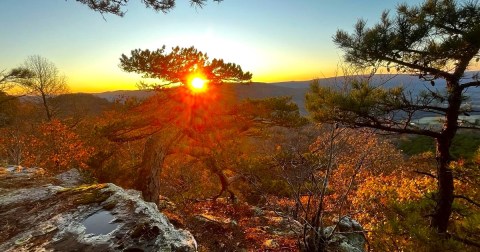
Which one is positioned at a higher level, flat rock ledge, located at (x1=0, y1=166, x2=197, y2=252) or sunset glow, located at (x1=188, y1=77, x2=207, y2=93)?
sunset glow, located at (x1=188, y1=77, x2=207, y2=93)

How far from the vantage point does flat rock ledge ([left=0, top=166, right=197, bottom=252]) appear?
2613mm

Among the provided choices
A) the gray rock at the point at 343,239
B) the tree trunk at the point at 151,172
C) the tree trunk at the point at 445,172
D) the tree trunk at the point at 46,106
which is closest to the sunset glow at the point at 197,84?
the tree trunk at the point at 151,172

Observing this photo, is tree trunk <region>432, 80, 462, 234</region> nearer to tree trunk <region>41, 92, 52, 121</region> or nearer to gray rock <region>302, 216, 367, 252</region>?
gray rock <region>302, 216, 367, 252</region>

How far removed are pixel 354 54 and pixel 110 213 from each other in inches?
272

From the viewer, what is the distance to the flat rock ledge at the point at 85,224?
2.61 metres

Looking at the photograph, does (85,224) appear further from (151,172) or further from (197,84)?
(197,84)

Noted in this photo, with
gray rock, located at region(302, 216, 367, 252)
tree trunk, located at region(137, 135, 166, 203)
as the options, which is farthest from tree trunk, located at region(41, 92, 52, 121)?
gray rock, located at region(302, 216, 367, 252)

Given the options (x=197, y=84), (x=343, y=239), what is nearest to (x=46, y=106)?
(x=197, y=84)

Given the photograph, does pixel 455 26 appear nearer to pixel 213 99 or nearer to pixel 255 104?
pixel 255 104

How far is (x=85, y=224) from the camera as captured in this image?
297cm

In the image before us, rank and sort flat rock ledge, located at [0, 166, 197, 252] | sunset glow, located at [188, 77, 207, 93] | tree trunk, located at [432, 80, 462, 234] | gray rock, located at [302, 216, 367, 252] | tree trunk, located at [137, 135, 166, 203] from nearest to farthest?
1. flat rock ledge, located at [0, 166, 197, 252]
2. tree trunk, located at [432, 80, 462, 234]
3. gray rock, located at [302, 216, 367, 252]
4. tree trunk, located at [137, 135, 166, 203]
5. sunset glow, located at [188, 77, 207, 93]

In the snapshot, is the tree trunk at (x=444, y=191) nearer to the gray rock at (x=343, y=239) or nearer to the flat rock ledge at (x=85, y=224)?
the gray rock at (x=343, y=239)

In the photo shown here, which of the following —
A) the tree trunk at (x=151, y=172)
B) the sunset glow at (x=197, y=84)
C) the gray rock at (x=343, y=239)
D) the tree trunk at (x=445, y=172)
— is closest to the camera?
the tree trunk at (x=445, y=172)

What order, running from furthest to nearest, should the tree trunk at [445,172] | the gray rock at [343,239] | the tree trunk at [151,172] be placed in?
the tree trunk at [151,172] → the gray rock at [343,239] → the tree trunk at [445,172]
